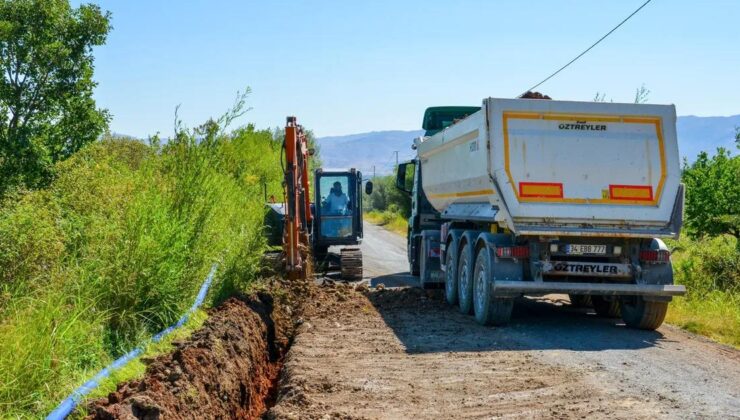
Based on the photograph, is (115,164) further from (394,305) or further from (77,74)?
(77,74)

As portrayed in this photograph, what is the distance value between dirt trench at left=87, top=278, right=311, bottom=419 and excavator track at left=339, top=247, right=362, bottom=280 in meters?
4.17

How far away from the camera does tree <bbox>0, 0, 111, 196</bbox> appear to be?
1831 centimetres

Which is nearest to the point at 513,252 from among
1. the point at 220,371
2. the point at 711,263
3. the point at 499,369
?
the point at 499,369

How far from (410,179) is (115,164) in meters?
6.94

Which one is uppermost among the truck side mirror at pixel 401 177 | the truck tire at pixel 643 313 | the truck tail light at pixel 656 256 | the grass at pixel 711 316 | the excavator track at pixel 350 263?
the truck side mirror at pixel 401 177

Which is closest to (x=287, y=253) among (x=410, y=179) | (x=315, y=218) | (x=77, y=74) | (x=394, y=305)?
(x=394, y=305)

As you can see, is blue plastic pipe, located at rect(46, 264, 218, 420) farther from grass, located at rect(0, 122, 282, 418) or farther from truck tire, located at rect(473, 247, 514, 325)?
truck tire, located at rect(473, 247, 514, 325)

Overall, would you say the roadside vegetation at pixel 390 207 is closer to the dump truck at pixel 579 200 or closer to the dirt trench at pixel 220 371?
the dirt trench at pixel 220 371

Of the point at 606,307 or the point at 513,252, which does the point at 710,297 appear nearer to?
the point at 606,307

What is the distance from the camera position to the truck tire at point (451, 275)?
1230 cm

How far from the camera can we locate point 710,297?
1308 cm

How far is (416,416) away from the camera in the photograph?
6191 millimetres

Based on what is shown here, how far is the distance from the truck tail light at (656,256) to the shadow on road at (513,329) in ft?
3.29

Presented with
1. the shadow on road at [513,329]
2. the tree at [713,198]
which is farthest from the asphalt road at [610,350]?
the tree at [713,198]
